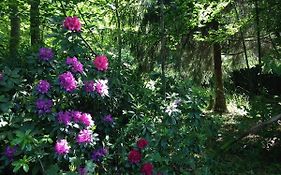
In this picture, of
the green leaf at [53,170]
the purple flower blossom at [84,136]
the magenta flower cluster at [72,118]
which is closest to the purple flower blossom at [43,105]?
the magenta flower cluster at [72,118]

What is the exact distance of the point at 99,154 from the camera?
9.92ft

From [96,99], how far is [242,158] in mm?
3875

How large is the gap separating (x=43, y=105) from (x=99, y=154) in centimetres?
69

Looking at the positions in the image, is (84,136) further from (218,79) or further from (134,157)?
(218,79)

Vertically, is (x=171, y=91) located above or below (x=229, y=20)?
below

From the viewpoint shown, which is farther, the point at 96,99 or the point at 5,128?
the point at 96,99

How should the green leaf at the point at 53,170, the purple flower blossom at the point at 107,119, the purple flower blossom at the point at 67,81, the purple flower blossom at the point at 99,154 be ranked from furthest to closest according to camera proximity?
the purple flower blossom at the point at 107,119 < the purple flower blossom at the point at 99,154 < the purple flower blossom at the point at 67,81 < the green leaf at the point at 53,170

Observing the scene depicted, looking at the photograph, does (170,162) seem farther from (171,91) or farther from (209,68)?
(209,68)

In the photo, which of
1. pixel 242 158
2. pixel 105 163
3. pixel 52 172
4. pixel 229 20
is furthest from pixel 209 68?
pixel 52 172

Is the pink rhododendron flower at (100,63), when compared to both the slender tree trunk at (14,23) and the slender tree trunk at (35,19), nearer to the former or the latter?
the slender tree trunk at (14,23)

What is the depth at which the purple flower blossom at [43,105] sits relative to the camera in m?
2.69

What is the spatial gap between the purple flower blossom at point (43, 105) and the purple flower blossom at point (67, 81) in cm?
18

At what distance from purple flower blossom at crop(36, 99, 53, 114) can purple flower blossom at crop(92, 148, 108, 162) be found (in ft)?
1.96

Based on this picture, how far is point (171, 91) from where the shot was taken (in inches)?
144
